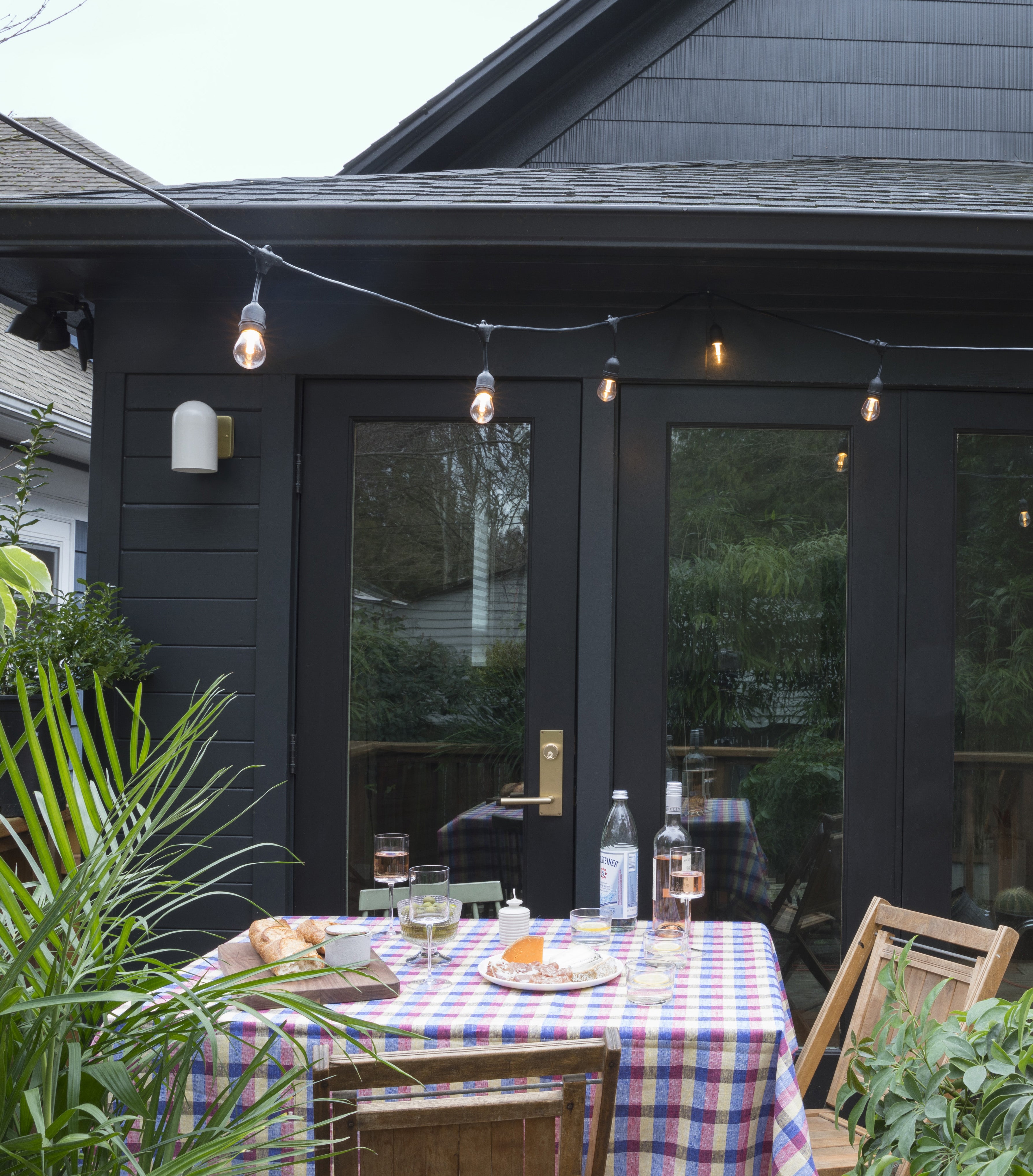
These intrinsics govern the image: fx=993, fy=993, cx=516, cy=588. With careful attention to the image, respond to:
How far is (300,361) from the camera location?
307 centimetres

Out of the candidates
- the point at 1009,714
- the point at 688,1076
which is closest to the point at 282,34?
the point at 1009,714

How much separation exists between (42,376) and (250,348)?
490 cm

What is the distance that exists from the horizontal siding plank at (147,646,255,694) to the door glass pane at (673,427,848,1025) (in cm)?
130

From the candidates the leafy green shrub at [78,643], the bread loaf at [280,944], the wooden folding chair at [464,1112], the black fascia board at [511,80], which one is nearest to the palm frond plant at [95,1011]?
the wooden folding chair at [464,1112]

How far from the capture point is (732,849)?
3105 mm

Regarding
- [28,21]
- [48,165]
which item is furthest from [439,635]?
[48,165]

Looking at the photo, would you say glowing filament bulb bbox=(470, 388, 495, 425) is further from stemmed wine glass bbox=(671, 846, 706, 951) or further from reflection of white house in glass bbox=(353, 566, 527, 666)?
stemmed wine glass bbox=(671, 846, 706, 951)

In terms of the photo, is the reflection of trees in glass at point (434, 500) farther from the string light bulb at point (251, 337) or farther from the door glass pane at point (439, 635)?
the string light bulb at point (251, 337)

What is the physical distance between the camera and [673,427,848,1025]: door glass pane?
3070 millimetres

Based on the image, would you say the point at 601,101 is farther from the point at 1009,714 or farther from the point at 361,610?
the point at 1009,714

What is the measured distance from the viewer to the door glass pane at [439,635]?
10.2 feet

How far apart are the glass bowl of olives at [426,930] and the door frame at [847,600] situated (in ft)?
3.39

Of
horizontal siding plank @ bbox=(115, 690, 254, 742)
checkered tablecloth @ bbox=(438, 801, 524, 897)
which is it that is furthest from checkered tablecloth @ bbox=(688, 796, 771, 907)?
horizontal siding plank @ bbox=(115, 690, 254, 742)

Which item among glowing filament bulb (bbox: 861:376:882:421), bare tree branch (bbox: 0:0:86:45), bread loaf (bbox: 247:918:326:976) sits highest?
bare tree branch (bbox: 0:0:86:45)
